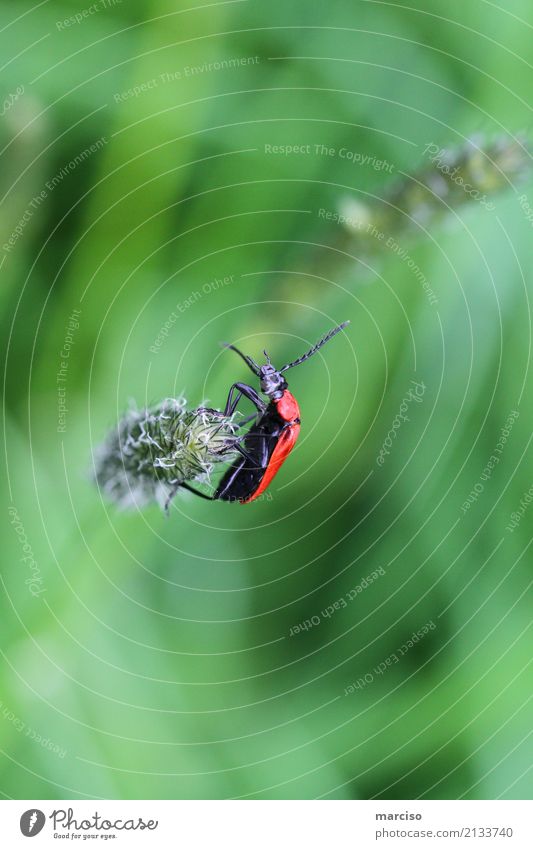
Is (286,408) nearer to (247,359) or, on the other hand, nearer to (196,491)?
(247,359)

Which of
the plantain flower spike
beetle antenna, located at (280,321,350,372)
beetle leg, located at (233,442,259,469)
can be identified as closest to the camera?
the plantain flower spike

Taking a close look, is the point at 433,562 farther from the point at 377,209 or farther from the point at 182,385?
the point at 377,209

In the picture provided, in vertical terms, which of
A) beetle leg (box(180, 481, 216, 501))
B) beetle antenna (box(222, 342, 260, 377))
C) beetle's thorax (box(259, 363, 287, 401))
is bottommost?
beetle leg (box(180, 481, 216, 501))
